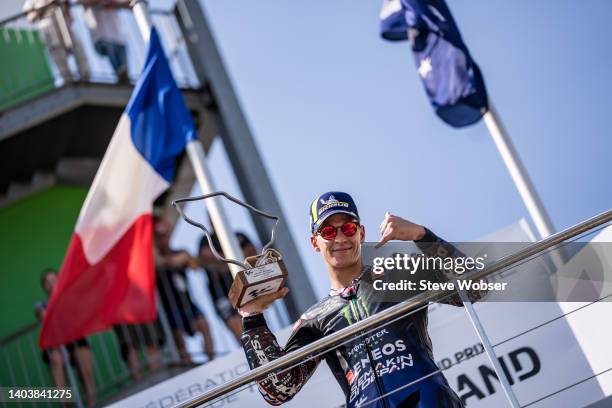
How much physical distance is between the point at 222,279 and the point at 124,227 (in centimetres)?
130

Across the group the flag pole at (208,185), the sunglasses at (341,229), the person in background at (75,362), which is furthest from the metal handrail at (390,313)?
the person in background at (75,362)

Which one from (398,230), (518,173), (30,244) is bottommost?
(398,230)

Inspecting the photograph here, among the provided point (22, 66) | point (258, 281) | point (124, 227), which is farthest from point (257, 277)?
point (22, 66)

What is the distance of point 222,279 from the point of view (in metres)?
8.37

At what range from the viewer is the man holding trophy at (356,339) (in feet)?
11.1

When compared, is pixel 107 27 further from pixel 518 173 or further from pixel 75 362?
pixel 518 173

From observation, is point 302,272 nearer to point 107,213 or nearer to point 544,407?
point 107,213

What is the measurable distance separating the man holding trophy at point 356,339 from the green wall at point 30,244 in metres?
6.66

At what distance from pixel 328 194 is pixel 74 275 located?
13.2 ft

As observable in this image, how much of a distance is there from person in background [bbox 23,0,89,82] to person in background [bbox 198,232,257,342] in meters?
2.40

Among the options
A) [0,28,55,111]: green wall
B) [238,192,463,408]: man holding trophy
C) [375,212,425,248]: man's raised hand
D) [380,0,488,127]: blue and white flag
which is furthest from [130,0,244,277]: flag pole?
[375,212,425,248]: man's raised hand

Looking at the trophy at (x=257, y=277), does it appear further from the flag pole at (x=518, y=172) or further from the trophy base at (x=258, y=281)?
the flag pole at (x=518, y=172)

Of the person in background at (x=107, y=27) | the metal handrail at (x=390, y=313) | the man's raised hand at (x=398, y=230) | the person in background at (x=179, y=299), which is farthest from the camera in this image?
the person in background at (x=107, y=27)

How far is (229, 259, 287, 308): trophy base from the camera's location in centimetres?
344
